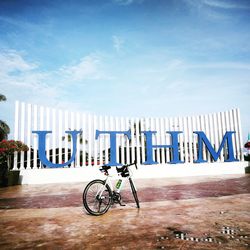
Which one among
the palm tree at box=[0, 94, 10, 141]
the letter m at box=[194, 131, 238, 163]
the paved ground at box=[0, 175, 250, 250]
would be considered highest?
the palm tree at box=[0, 94, 10, 141]

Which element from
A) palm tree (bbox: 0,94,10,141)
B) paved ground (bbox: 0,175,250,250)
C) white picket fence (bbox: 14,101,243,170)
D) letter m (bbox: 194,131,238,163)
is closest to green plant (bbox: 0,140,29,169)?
white picket fence (bbox: 14,101,243,170)

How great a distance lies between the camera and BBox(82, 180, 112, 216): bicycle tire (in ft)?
12.6

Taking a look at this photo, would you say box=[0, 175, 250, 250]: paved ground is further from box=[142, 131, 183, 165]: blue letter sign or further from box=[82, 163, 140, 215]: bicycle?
box=[142, 131, 183, 165]: blue letter sign

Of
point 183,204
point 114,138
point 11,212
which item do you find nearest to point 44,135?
point 114,138

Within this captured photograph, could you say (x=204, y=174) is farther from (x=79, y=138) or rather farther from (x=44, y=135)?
(x=44, y=135)

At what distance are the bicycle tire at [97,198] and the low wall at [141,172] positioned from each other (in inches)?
243

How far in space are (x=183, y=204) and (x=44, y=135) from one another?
710 cm

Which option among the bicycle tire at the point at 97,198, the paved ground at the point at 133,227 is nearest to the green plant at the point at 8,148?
the paved ground at the point at 133,227

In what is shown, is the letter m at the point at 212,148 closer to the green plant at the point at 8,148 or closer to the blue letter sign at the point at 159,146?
the blue letter sign at the point at 159,146

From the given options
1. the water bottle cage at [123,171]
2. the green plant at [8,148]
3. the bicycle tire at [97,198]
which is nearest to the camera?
the bicycle tire at [97,198]

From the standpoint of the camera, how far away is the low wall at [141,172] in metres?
9.40

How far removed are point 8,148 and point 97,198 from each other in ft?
19.4

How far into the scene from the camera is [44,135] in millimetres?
9648

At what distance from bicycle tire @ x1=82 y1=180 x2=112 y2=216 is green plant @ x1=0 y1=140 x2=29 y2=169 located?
19.1 ft
